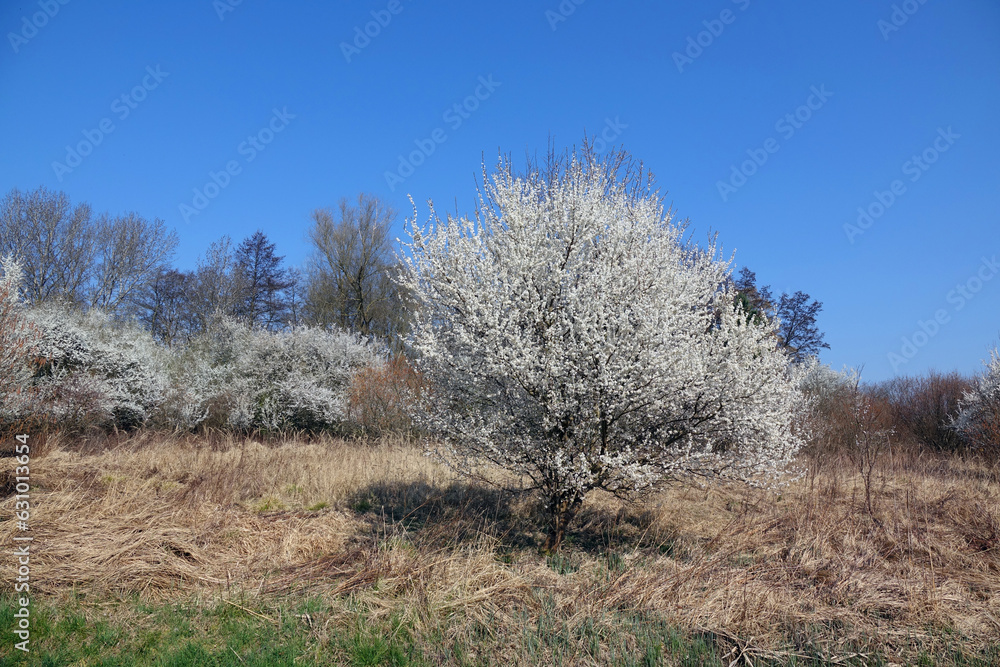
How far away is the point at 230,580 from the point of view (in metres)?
4.82

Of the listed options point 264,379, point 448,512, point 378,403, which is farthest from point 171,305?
point 448,512

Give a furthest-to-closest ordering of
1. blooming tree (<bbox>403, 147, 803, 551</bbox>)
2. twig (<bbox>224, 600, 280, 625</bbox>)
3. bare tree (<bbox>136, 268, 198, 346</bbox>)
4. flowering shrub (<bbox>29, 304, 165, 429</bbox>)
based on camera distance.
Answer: bare tree (<bbox>136, 268, 198, 346</bbox>), flowering shrub (<bbox>29, 304, 165, 429</bbox>), blooming tree (<bbox>403, 147, 803, 551</bbox>), twig (<bbox>224, 600, 280, 625</bbox>)

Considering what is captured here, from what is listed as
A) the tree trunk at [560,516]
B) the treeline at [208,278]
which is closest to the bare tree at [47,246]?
the treeline at [208,278]

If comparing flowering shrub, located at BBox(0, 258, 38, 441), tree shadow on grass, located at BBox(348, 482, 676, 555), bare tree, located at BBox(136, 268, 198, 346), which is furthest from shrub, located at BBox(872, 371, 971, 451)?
bare tree, located at BBox(136, 268, 198, 346)

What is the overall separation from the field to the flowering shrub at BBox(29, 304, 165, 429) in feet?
14.5

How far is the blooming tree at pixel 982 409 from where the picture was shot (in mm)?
11826

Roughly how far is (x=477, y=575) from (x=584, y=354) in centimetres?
212

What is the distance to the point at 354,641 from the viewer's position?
368cm

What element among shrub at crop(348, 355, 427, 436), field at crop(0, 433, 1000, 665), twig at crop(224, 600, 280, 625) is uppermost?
shrub at crop(348, 355, 427, 436)

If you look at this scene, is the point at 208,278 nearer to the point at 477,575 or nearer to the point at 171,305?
the point at 171,305

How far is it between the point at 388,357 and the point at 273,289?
1431 cm

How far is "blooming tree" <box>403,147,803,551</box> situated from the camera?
16.1 feet

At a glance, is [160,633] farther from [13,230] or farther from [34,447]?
[13,230]

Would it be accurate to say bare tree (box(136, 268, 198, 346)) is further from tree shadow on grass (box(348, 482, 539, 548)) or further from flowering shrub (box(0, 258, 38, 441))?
tree shadow on grass (box(348, 482, 539, 548))
